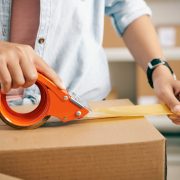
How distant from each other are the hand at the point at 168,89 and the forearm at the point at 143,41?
75 millimetres

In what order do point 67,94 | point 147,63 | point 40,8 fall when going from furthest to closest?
point 147,63
point 40,8
point 67,94

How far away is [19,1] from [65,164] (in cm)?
43

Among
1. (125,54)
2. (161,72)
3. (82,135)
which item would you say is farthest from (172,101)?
(125,54)

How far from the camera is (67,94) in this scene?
2.05 feet

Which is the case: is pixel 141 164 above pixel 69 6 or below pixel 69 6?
below

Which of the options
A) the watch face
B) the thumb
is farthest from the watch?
the thumb

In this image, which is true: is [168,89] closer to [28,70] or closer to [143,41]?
[143,41]

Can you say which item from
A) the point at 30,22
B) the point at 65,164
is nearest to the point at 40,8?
the point at 30,22

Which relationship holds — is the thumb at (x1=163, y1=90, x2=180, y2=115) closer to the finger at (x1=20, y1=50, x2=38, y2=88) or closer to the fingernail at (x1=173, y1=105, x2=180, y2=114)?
the fingernail at (x1=173, y1=105, x2=180, y2=114)

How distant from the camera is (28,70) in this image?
57 centimetres

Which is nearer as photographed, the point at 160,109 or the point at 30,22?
the point at 160,109

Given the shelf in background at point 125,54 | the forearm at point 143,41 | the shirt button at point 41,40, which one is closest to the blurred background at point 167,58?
the shelf in background at point 125,54

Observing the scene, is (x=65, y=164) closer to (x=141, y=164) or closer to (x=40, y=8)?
(x=141, y=164)

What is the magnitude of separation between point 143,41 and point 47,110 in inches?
15.9
